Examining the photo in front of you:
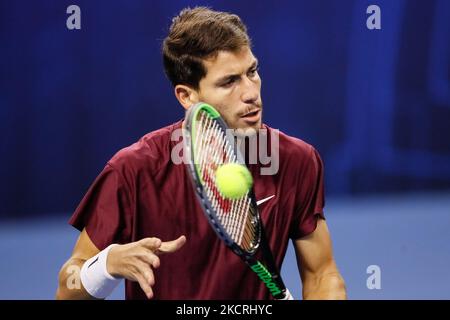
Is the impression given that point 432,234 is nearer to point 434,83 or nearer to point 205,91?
point 434,83

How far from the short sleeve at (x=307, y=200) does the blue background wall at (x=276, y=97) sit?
1.21 metres

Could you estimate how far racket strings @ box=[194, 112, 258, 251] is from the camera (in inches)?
87.9

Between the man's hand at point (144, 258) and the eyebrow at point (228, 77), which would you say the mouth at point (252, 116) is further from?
the man's hand at point (144, 258)

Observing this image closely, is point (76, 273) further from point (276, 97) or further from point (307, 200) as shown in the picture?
point (276, 97)

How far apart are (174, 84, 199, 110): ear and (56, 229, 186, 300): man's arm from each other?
0.49 meters

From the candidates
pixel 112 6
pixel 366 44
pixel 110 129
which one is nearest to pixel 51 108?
pixel 110 129

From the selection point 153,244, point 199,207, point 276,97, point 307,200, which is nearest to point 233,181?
point 153,244

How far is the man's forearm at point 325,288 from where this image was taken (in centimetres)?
253

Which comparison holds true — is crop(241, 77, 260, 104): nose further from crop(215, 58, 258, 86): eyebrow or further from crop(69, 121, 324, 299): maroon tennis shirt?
crop(69, 121, 324, 299): maroon tennis shirt

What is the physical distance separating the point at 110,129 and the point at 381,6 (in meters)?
1.26

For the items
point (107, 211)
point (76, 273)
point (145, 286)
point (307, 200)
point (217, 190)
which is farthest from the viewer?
point (307, 200)

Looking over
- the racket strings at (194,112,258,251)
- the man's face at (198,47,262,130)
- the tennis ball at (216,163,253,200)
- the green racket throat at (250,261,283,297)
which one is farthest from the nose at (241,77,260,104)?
the green racket throat at (250,261,283,297)

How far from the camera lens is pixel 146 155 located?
2586 millimetres

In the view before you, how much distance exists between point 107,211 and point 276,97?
1.57 metres
